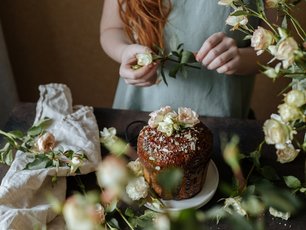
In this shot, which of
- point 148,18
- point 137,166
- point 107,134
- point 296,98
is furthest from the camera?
point 148,18

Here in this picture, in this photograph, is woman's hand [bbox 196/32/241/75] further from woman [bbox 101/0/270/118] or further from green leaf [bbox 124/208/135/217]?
green leaf [bbox 124/208/135/217]

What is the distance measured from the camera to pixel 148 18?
3.05 feet

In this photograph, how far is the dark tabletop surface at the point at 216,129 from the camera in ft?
2.46

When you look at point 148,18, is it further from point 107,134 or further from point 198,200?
point 198,200

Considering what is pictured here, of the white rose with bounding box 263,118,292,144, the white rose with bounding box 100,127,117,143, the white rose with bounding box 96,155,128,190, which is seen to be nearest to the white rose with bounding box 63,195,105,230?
the white rose with bounding box 96,155,128,190

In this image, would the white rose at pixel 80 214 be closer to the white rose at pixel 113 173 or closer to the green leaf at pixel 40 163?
the white rose at pixel 113 173

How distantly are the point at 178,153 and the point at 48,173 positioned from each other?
0.67ft

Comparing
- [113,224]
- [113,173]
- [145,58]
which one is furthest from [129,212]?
[113,173]

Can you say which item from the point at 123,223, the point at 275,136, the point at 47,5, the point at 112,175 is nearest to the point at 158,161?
the point at 123,223

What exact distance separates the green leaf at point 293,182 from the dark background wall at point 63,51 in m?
0.73

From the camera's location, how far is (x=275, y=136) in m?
0.47

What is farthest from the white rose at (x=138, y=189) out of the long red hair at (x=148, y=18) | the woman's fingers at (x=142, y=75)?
the long red hair at (x=148, y=18)

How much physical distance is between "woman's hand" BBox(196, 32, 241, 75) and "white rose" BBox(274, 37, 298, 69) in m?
0.33

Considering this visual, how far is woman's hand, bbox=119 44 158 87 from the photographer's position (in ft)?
2.72
